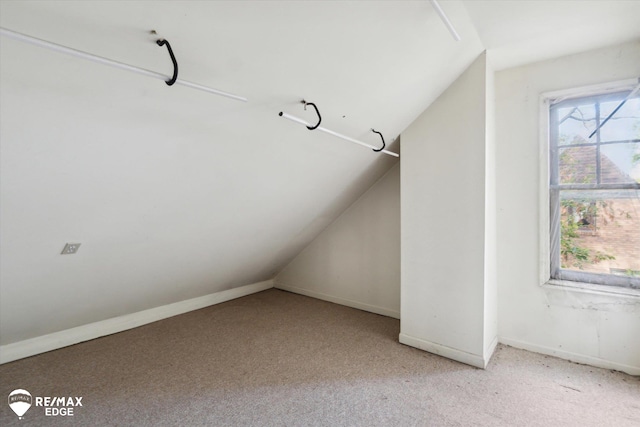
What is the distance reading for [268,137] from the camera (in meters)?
1.95

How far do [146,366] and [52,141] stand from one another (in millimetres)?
1858

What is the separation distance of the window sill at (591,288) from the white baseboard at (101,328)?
3.57m

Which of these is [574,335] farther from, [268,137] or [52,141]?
[52,141]

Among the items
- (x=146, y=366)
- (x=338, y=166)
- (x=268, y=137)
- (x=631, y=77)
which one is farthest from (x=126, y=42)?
(x=631, y=77)

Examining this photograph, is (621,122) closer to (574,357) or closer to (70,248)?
(574,357)

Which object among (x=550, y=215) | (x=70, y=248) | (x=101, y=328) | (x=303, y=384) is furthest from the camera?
(x=101, y=328)

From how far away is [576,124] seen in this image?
7.89ft

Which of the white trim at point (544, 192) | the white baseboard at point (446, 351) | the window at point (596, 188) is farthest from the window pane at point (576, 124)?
the white baseboard at point (446, 351)

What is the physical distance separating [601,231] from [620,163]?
530 millimetres

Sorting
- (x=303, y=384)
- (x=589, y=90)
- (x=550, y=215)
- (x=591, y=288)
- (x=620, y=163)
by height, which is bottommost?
(x=303, y=384)

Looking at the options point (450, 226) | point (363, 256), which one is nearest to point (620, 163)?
point (450, 226)

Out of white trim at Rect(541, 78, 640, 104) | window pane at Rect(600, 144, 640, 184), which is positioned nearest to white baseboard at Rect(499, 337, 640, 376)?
window pane at Rect(600, 144, 640, 184)

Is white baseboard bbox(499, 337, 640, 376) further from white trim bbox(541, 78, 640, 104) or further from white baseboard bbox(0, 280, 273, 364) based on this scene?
white baseboard bbox(0, 280, 273, 364)

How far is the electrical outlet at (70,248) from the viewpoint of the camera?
1920 millimetres
